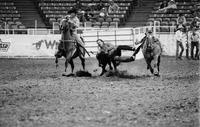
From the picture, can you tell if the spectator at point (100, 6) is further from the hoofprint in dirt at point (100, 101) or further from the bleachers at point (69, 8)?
the hoofprint in dirt at point (100, 101)

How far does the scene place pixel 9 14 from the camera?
31.8m

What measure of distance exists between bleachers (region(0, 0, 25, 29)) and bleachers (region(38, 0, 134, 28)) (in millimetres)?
1798

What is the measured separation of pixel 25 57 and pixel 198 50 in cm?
914

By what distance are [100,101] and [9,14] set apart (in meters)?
23.2

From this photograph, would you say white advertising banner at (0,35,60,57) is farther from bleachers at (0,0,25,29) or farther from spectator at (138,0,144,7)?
spectator at (138,0,144,7)

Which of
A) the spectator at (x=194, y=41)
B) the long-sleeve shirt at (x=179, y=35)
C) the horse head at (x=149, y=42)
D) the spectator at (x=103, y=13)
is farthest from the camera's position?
the spectator at (x=103, y=13)

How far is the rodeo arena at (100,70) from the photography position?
328 inches

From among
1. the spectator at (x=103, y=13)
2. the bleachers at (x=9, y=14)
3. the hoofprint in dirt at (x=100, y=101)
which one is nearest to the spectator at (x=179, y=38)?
the spectator at (x=103, y=13)

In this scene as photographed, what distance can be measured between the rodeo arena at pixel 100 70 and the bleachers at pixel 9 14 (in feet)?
0.22

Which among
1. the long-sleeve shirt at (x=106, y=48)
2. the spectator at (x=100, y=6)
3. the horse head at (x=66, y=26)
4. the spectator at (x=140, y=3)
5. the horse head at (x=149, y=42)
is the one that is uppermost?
the spectator at (x=140, y=3)

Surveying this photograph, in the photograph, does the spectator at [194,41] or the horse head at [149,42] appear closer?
the horse head at [149,42]

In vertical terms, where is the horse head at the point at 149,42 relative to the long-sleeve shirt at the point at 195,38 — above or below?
above

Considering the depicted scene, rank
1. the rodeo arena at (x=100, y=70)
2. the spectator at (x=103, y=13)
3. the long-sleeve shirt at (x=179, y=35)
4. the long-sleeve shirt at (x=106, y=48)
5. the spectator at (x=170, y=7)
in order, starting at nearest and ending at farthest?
the rodeo arena at (x=100, y=70)
the long-sleeve shirt at (x=106, y=48)
the long-sleeve shirt at (x=179, y=35)
the spectator at (x=170, y=7)
the spectator at (x=103, y=13)

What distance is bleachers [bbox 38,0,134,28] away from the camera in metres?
30.1
